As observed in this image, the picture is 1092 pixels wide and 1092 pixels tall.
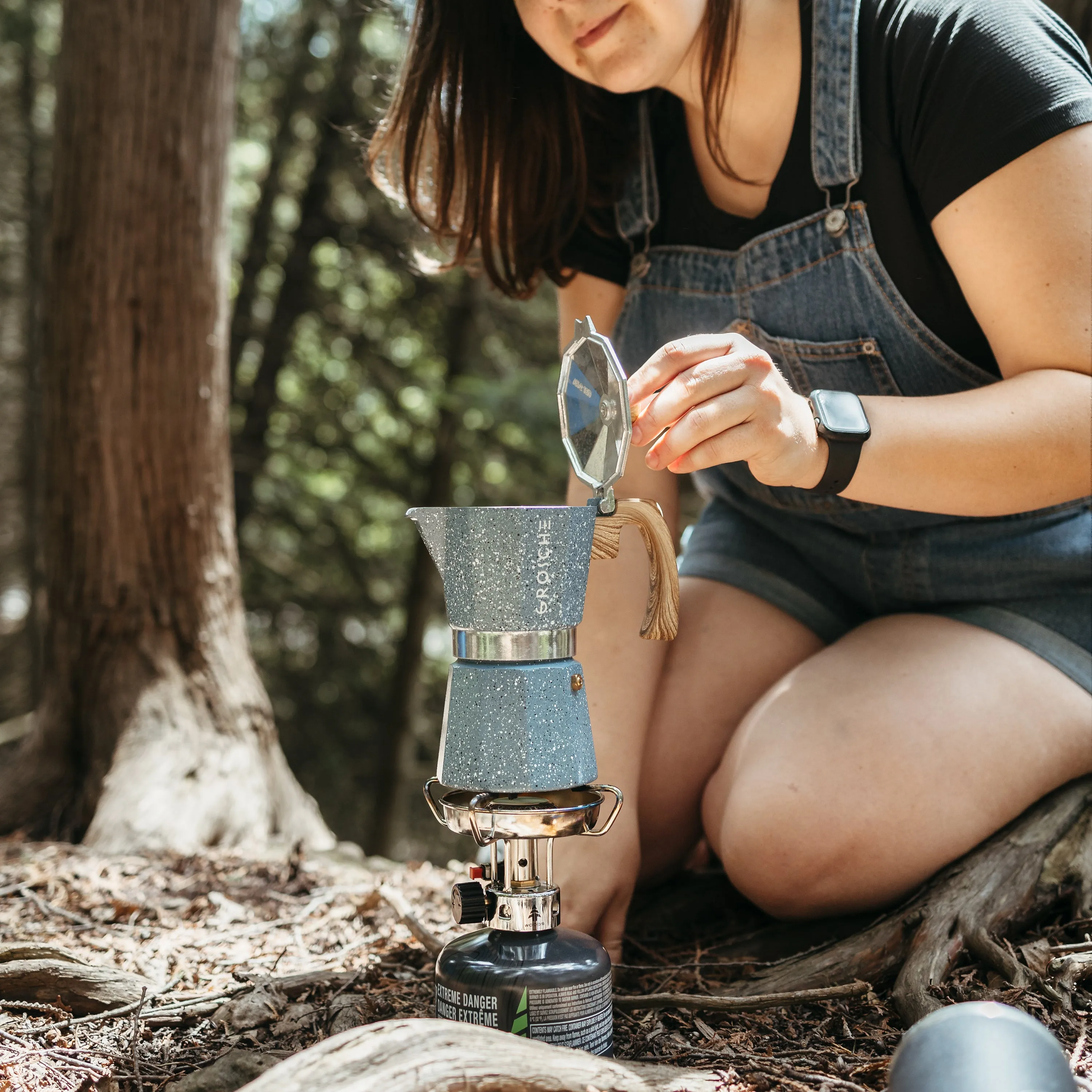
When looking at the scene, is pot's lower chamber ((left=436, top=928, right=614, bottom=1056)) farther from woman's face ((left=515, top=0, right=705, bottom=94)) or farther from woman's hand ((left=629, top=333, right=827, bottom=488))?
woman's face ((left=515, top=0, right=705, bottom=94))

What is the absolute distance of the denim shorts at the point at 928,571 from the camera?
1.93 metres

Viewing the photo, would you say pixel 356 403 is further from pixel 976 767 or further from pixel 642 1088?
pixel 642 1088

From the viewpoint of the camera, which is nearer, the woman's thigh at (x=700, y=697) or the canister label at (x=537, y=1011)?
the canister label at (x=537, y=1011)

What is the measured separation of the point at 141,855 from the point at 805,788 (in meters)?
1.60

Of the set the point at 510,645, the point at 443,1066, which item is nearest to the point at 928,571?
the point at 510,645

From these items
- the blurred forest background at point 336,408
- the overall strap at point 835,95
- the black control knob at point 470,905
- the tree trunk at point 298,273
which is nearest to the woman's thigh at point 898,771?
the black control knob at point 470,905

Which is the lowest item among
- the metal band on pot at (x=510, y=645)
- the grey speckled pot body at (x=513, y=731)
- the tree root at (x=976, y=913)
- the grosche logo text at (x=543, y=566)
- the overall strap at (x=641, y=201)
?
the tree root at (x=976, y=913)

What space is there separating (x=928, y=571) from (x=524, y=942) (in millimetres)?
1115

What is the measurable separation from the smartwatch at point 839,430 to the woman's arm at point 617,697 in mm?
504

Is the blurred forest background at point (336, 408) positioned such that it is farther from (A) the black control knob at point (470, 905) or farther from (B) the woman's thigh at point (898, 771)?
(A) the black control knob at point (470, 905)

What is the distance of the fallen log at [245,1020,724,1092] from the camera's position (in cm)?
108

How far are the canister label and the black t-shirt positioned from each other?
1262 millimetres

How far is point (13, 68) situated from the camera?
7.15m

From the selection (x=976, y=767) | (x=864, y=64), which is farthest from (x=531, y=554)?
(x=864, y=64)
